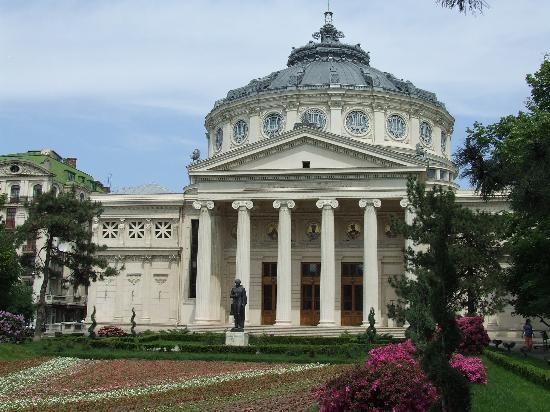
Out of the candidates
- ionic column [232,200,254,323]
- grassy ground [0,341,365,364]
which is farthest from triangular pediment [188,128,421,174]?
grassy ground [0,341,365,364]

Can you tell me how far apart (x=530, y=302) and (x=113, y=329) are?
29439mm

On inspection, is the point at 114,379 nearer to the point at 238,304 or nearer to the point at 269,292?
the point at 238,304

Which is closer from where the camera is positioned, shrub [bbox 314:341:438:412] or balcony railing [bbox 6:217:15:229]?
shrub [bbox 314:341:438:412]

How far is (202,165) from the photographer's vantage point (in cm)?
5653

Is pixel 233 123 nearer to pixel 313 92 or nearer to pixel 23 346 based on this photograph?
pixel 313 92

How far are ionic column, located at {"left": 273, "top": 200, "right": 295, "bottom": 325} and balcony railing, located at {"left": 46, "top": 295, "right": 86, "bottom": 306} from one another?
30.5 metres

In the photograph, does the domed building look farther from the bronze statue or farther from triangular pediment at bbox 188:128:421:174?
the bronze statue

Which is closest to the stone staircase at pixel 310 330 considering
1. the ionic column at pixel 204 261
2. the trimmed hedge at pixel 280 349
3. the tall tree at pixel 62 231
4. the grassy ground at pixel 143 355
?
the ionic column at pixel 204 261

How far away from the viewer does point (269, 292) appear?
59719 millimetres

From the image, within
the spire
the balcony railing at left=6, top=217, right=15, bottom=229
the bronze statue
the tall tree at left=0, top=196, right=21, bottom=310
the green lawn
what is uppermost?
the spire

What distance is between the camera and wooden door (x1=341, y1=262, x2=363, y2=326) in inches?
2272

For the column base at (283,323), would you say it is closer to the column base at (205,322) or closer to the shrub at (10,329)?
the column base at (205,322)

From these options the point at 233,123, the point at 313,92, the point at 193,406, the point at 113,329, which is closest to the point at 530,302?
the point at 193,406

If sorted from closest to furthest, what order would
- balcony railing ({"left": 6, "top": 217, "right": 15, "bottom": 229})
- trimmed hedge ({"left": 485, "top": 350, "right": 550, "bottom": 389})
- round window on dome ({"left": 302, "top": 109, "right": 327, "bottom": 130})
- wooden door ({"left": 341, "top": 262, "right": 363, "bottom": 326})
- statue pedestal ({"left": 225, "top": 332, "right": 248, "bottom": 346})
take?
trimmed hedge ({"left": 485, "top": 350, "right": 550, "bottom": 389}) → statue pedestal ({"left": 225, "top": 332, "right": 248, "bottom": 346}) → wooden door ({"left": 341, "top": 262, "right": 363, "bottom": 326}) → round window on dome ({"left": 302, "top": 109, "right": 327, "bottom": 130}) → balcony railing ({"left": 6, "top": 217, "right": 15, "bottom": 229})
